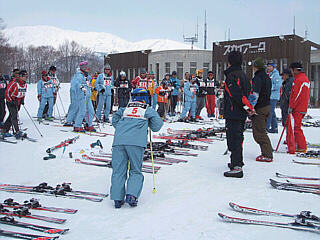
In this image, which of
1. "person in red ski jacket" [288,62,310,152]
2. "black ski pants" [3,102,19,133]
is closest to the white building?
"black ski pants" [3,102,19,133]

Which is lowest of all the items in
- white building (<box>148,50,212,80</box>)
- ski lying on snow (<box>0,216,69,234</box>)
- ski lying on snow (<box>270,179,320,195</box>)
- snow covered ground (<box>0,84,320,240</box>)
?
snow covered ground (<box>0,84,320,240</box>)

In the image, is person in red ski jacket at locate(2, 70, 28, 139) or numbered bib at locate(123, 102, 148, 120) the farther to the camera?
person in red ski jacket at locate(2, 70, 28, 139)

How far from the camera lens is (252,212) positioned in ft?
11.4

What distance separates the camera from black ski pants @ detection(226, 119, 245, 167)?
5082 millimetres

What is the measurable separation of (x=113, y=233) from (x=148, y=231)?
333 mm

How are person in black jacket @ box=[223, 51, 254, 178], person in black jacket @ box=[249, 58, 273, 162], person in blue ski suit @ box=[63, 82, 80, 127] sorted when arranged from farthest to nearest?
person in blue ski suit @ box=[63, 82, 80, 127]
person in black jacket @ box=[249, 58, 273, 162]
person in black jacket @ box=[223, 51, 254, 178]

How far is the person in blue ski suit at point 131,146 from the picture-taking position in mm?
3738

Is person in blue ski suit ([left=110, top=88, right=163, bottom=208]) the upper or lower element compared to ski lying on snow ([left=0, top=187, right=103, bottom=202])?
upper

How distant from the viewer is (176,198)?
4066 millimetres

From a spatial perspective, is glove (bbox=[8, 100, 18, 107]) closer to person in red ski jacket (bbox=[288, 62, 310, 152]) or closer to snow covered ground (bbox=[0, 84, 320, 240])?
snow covered ground (bbox=[0, 84, 320, 240])

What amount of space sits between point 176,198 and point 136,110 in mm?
1228

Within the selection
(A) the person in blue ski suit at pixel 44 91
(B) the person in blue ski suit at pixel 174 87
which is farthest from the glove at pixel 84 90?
(B) the person in blue ski suit at pixel 174 87

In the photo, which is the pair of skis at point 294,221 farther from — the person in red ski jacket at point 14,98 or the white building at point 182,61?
the white building at point 182,61

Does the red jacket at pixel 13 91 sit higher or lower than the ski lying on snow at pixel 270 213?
higher
